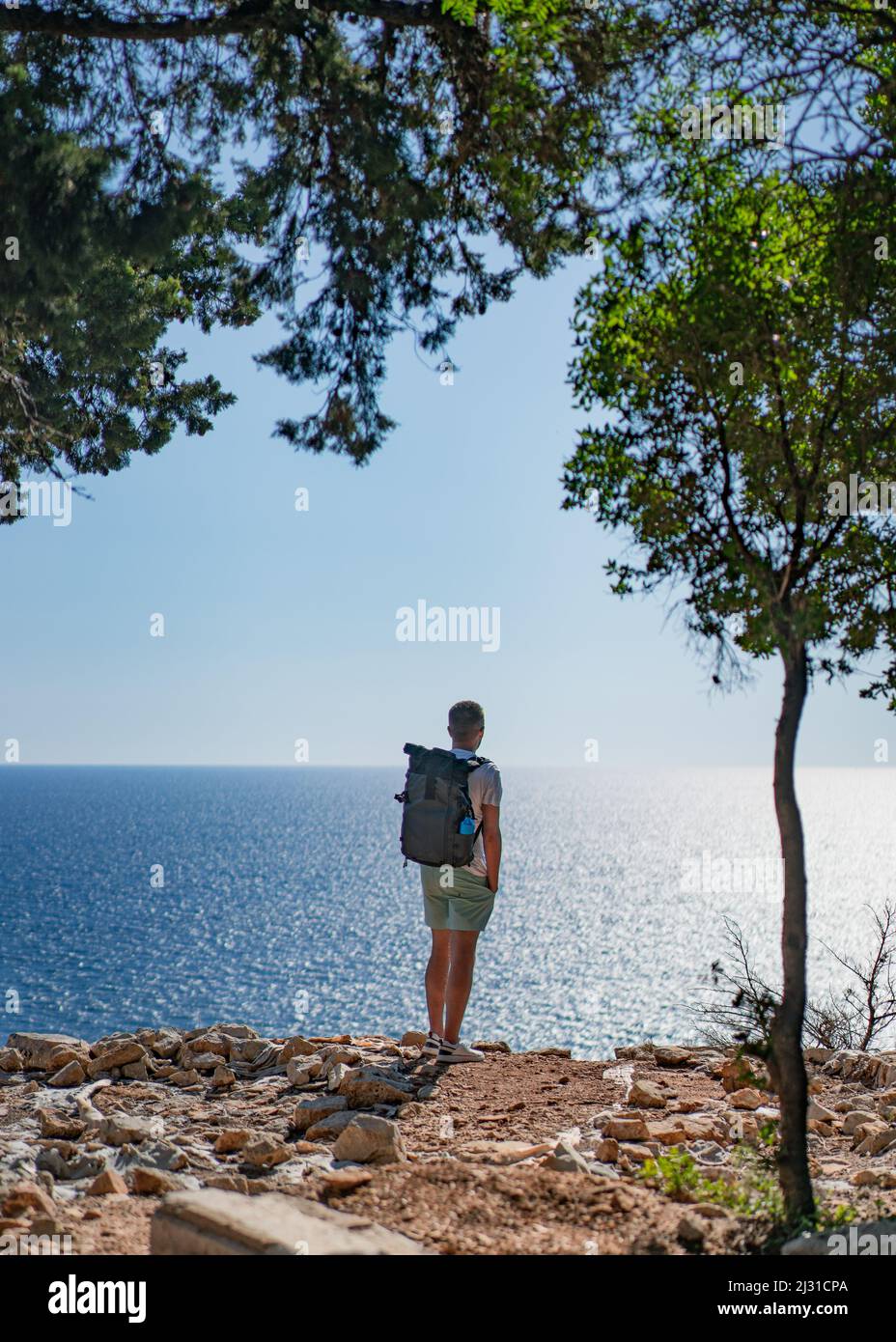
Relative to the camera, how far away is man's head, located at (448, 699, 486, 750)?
27.6ft

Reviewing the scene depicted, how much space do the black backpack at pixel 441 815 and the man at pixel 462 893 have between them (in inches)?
4.4

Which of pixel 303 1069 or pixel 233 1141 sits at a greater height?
pixel 233 1141

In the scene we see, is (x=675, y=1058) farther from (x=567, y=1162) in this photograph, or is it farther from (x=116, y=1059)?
(x=116, y=1059)

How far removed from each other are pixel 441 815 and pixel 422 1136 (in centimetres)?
227

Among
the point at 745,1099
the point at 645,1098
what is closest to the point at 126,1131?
the point at 645,1098

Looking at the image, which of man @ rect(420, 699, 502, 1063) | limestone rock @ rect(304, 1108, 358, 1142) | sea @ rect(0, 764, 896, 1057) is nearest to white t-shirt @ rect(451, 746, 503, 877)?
man @ rect(420, 699, 502, 1063)

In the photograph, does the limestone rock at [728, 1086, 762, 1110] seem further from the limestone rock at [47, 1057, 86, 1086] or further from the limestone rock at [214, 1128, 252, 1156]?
the limestone rock at [47, 1057, 86, 1086]

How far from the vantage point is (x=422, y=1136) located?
666cm

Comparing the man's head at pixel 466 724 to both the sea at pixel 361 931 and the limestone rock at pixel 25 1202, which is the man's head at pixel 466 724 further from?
the sea at pixel 361 931

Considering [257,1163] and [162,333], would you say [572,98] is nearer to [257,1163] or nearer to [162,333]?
[162,333]

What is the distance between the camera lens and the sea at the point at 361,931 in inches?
2083

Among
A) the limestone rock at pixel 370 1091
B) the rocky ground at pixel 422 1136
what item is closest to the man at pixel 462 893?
the rocky ground at pixel 422 1136

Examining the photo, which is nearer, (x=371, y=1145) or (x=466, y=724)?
(x=371, y=1145)
